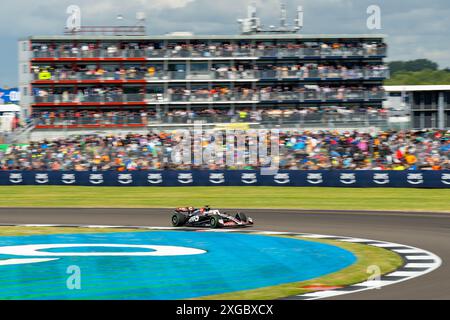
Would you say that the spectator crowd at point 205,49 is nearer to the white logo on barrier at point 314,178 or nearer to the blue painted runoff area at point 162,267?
the white logo on barrier at point 314,178

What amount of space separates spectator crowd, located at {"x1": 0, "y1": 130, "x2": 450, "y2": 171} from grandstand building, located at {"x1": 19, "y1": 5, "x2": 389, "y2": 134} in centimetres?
1730

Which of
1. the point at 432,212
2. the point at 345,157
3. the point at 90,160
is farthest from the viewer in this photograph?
the point at 90,160

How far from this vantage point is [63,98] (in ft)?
198

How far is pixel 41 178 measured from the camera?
40.2 metres

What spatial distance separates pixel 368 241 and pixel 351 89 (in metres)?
45.5

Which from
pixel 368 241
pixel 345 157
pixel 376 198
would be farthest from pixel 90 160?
pixel 368 241

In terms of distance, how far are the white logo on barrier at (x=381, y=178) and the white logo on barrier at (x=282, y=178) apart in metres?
3.99

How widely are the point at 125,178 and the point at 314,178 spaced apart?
931cm

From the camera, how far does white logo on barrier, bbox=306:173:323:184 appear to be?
37.1m

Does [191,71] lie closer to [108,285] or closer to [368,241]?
[368,241]

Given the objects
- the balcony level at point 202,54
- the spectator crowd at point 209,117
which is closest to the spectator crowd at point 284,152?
the spectator crowd at point 209,117

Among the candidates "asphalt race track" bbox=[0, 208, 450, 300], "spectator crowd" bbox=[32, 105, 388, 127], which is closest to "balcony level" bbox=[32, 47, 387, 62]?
"spectator crowd" bbox=[32, 105, 388, 127]

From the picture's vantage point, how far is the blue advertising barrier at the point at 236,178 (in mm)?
35688

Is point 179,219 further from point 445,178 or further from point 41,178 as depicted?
point 41,178
